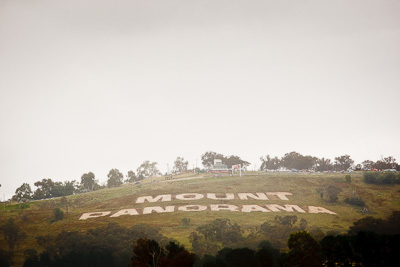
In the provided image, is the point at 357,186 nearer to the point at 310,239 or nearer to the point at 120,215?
the point at 310,239

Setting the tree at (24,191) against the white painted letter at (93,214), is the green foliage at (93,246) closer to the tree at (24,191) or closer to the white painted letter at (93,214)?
the white painted letter at (93,214)

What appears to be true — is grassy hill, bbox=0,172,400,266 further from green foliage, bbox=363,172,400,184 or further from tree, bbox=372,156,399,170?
tree, bbox=372,156,399,170

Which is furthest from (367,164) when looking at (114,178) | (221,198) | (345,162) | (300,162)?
→ (114,178)

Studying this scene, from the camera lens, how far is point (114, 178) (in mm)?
181875

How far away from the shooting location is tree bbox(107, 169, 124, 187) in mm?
179375

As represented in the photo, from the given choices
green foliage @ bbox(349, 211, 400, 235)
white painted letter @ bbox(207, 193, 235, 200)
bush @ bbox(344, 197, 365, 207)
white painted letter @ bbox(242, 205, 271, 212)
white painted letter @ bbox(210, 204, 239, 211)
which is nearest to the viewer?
green foliage @ bbox(349, 211, 400, 235)

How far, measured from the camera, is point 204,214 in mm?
96438

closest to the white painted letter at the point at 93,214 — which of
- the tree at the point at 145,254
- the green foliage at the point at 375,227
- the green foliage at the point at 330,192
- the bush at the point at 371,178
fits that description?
the tree at the point at 145,254

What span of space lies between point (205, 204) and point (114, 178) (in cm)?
9204

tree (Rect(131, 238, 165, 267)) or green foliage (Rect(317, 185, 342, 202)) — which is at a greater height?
green foliage (Rect(317, 185, 342, 202))

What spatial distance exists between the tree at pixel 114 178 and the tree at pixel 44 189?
110ft

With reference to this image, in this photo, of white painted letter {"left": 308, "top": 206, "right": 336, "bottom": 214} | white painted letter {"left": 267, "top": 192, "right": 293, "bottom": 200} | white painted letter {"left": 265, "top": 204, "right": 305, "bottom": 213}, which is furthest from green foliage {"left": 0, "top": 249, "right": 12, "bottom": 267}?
white painted letter {"left": 267, "top": 192, "right": 293, "bottom": 200}

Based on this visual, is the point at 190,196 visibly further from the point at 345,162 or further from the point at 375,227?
the point at 345,162

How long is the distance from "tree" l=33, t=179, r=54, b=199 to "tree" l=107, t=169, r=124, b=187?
33.4 m
